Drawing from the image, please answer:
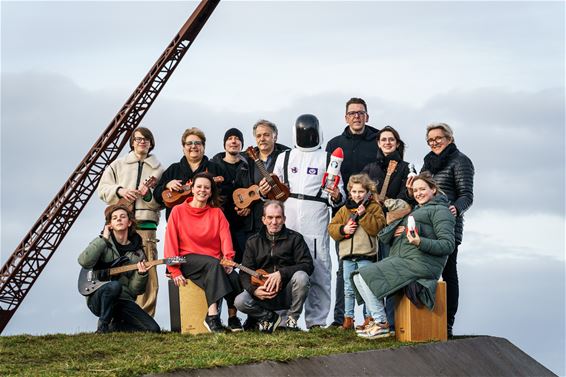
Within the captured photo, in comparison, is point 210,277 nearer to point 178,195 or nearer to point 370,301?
point 178,195

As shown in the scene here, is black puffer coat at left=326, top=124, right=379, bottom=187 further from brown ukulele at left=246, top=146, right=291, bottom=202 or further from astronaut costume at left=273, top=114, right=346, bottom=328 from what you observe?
brown ukulele at left=246, top=146, right=291, bottom=202

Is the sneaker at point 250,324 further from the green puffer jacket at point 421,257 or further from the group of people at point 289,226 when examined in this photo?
the green puffer jacket at point 421,257

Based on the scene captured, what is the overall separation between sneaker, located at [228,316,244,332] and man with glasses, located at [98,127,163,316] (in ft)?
4.37

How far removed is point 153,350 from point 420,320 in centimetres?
320

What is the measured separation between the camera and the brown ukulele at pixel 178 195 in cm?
1314

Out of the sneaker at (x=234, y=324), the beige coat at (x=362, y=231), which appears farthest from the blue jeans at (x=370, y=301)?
the sneaker at (x=234, y=324)

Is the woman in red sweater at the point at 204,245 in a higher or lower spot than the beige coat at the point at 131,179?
lower

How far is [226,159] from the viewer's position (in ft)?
44.3

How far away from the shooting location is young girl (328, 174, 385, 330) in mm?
12227

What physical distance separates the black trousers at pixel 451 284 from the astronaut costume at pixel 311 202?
1.51 metres

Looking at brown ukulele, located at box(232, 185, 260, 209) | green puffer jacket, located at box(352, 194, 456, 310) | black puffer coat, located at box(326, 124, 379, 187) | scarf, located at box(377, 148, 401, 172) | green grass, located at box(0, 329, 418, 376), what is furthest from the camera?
black puffer coat, located at box(326, 124, 379, 187)

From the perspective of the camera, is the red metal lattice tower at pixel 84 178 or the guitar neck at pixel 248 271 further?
the red metal lattice tower at pixel 84 178

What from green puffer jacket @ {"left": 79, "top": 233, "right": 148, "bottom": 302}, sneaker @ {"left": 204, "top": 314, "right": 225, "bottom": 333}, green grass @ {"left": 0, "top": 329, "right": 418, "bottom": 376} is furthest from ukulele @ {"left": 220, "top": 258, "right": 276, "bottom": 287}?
green puffer jacket @ {"left": 79, "top": 233, "right": 148, "bottom": 302}

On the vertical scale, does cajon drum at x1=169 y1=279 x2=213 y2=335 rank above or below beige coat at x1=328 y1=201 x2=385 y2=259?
below
